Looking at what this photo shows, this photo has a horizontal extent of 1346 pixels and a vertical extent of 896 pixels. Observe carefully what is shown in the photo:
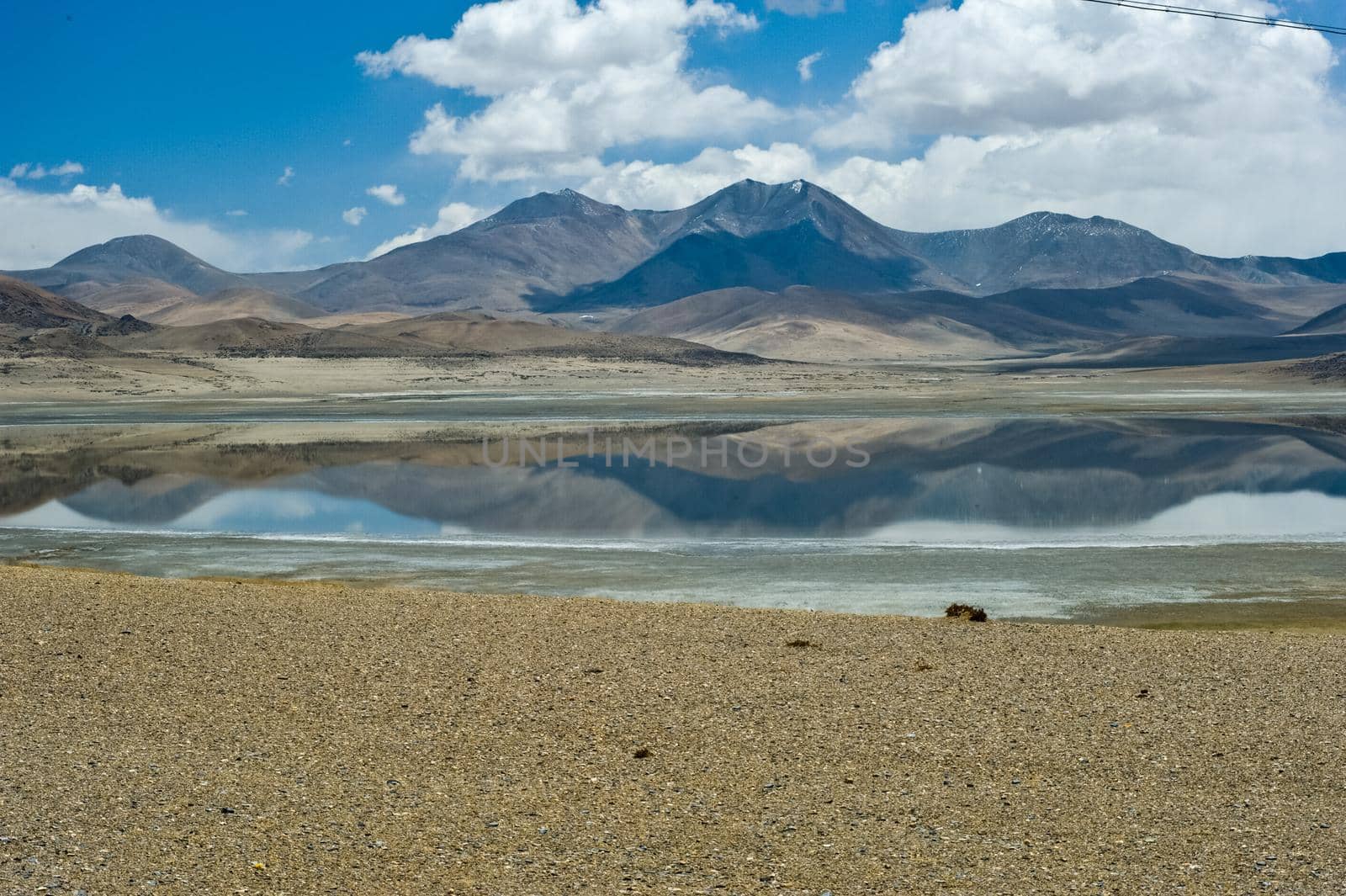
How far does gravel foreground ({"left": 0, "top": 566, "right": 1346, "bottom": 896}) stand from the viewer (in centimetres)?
618

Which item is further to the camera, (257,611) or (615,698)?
(257,611)

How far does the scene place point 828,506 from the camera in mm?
23609

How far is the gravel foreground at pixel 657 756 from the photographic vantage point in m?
6.18

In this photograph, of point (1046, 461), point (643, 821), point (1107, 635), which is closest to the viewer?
point (643, 821)

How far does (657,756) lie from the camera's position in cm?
785

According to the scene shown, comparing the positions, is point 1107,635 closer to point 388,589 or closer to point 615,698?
point 615,698

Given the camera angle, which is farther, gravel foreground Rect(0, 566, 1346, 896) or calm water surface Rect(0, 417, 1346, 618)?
calm water surface Rect(0, 417, 1346, 618)

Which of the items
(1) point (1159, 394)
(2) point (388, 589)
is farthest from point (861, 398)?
(2) point (388, 589)

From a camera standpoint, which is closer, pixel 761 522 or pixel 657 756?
pixel 657 756

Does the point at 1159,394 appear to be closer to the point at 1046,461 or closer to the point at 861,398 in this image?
the point at 861,398

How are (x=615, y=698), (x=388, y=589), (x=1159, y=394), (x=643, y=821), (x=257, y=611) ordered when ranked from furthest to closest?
(x=1159, y=394), (x=388, y=589), (x=257, y=611), (x=615, y=698), (x=643, y=821)

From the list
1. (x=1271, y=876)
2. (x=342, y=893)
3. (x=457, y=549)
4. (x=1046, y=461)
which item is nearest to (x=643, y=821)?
(x=342, y=893)

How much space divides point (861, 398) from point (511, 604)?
48.8 metres

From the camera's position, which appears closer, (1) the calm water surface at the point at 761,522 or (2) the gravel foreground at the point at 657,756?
(2) the gravel foreground at the point at 657,756
